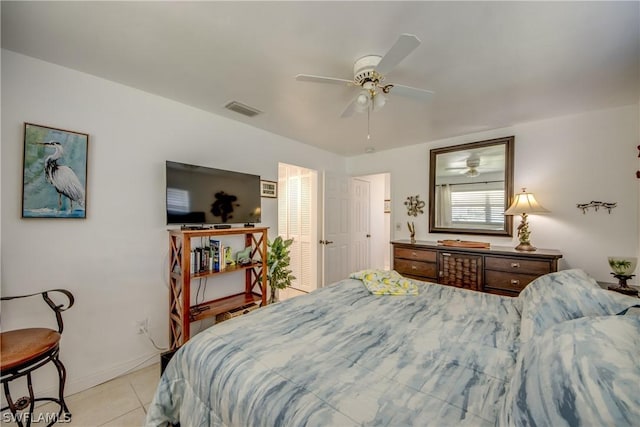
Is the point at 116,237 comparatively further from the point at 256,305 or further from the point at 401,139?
the point at 401,139

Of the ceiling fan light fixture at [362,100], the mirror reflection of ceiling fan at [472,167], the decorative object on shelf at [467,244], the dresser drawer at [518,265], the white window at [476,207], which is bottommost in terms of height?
the dresser drawer at [518,265]

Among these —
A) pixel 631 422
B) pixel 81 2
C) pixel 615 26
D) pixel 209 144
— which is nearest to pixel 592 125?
pixel 615 26

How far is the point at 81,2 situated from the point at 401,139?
3.33 metres

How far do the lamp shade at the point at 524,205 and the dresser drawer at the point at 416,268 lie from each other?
3.44 feet

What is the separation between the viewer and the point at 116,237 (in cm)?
216

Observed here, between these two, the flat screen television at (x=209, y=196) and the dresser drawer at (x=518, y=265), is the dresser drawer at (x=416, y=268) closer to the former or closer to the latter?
the dresser drawer at (x=518, y=265)

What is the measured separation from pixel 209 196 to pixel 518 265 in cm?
325

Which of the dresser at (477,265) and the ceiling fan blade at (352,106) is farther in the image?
the dresser at (477,265)

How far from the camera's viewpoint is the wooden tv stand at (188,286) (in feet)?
7.23

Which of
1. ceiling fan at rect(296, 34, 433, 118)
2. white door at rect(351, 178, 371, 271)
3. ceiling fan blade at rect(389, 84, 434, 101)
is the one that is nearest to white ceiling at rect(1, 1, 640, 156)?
ceiling fan at rect(296, 34, 433, 118)

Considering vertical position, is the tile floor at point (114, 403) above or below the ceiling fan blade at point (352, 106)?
below

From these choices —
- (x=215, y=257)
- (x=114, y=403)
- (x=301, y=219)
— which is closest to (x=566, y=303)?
(x=215, y=257)

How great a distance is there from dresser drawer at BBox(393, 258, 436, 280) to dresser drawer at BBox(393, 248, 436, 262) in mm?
50

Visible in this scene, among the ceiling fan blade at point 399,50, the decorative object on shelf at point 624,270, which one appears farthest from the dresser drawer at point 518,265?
the ceiling fan blade at point 399,50
